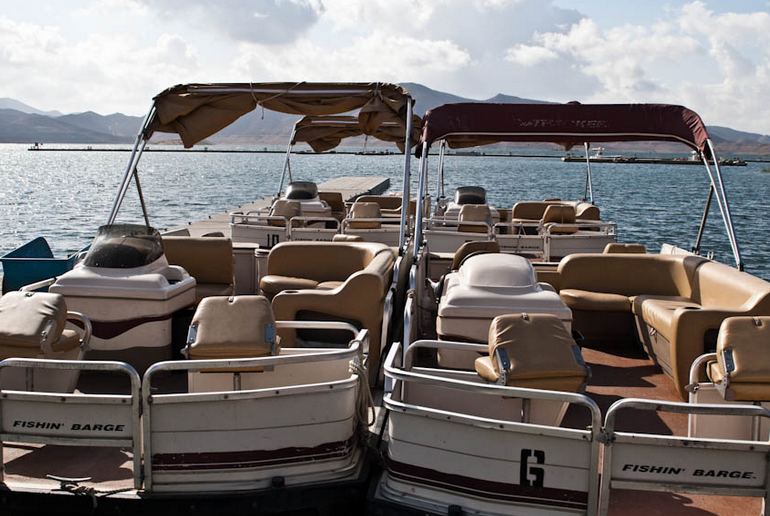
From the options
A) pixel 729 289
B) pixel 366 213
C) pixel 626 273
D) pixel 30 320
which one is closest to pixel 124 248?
pixel 30 320

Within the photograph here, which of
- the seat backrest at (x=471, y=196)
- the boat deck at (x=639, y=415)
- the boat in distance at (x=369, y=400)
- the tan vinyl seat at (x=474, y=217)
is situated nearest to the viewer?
the boat in distance at (x=369, y=400)

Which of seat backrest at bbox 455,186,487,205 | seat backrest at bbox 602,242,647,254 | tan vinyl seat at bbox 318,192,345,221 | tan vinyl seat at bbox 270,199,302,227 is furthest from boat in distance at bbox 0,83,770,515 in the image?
tan vinyl seat at bbox 318,192,345,221

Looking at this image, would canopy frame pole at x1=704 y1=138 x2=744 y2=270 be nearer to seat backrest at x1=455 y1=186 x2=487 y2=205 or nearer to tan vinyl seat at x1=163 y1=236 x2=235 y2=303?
tan vinyl seat at x1=163 y1=236 x2=235 y2=303

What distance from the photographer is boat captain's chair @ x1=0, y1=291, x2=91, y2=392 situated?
5402 millimetres

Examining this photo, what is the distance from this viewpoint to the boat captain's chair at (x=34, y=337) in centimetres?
540

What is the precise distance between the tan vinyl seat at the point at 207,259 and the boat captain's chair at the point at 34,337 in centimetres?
270

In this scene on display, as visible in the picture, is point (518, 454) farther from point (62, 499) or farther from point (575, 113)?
point (575, 113)

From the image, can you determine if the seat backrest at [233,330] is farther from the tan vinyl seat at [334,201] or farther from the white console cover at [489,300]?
the tan vinyl seat at [334,201]

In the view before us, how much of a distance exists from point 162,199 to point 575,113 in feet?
141

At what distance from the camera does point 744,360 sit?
5000 mm

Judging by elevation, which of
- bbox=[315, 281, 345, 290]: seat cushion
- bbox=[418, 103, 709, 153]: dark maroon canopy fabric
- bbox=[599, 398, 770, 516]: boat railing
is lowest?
bbox=[599, 398, 770, 516]: boat railing

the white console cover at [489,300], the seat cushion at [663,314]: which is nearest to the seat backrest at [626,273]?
the seat cushion at [663,314]

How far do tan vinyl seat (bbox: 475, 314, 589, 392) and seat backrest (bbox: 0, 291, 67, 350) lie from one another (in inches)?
113

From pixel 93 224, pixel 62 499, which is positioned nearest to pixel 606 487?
pixel 62 499
